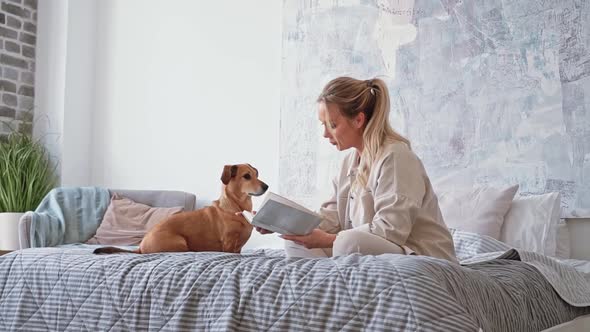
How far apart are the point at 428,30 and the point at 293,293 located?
258 centimetres

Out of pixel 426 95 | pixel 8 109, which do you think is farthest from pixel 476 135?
pixel 8 109

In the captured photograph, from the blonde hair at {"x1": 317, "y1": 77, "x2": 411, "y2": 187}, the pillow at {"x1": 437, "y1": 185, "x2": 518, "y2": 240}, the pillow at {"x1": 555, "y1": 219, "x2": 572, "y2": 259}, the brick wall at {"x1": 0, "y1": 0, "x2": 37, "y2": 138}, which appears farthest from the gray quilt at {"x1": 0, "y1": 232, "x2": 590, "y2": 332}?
the brick wall at {"x1": 0, "y1": 0, "x2": 37, "y2": 138}

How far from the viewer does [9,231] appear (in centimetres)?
460

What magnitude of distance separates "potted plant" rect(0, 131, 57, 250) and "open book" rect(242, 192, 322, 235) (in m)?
3.16

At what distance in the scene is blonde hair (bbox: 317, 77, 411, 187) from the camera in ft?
7.59

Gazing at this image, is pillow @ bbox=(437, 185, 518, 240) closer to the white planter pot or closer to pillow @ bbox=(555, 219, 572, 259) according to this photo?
pillow @ bbox=(555, 219, 572, 259)

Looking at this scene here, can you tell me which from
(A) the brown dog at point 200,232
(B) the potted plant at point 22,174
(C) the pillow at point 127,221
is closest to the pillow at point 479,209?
(A) the brown dog at point 200,232

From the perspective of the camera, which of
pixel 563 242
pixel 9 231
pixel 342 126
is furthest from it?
pixel 9 231

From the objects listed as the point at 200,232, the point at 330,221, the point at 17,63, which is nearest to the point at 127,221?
the point at 17,63

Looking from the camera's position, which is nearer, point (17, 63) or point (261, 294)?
point (261, 294)

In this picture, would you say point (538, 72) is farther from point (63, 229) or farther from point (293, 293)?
point (63, 229)

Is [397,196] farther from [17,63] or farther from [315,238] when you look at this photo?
[17,63]

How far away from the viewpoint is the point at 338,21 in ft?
14.0

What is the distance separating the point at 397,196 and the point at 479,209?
4.19 feet
